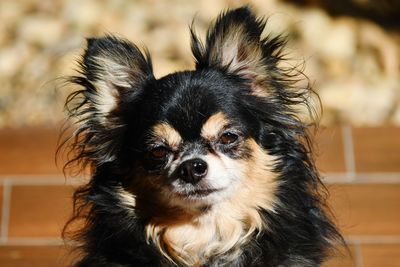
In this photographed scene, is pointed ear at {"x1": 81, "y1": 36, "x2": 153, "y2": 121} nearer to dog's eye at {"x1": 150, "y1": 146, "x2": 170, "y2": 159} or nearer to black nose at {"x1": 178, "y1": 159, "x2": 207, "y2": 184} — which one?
dog's eye at {"x1": 150, "y1": 146, "x2": 170, "y2": 159}

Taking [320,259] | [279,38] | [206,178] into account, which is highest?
[279,38]

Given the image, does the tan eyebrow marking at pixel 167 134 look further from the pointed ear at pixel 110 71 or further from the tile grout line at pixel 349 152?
the tile grout line at pixel 349 152

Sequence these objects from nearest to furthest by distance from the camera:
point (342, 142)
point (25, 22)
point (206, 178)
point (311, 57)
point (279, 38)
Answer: point (206, 178), point (279, 38), point (342, 142), point (311, 57), point (25, 22)

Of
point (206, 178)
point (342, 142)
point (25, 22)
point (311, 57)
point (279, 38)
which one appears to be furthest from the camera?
point (25, 22)

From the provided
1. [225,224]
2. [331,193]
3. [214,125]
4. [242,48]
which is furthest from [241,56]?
[331,193]

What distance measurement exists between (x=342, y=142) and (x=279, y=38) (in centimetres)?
189

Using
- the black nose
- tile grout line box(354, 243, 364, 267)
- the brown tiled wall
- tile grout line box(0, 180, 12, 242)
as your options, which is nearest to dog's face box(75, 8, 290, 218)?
the black nose

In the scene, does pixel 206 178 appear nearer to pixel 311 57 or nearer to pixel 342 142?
pixel 342 142

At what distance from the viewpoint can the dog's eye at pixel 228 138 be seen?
3.06 meters

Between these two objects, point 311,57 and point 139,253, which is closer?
point 139,253

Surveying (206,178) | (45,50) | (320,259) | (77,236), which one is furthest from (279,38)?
(45,50)

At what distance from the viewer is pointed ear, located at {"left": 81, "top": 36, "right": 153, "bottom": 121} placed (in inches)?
128

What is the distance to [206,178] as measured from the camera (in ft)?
9.71

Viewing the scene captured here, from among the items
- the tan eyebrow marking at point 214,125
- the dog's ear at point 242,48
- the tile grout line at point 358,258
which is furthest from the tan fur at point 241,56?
the tile grout line at point 358,258
